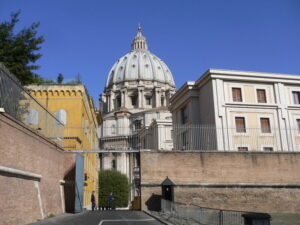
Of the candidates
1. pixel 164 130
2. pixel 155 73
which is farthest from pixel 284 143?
pixel 155 73

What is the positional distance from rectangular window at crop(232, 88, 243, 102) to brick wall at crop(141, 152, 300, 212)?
893cm

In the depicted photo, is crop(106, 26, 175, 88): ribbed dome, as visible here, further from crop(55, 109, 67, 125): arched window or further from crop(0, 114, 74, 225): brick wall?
crop(0, 114, 74, 225): brick wall

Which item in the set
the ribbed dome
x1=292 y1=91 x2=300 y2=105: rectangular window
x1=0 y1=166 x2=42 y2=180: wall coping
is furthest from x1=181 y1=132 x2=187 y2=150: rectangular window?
the ribbed dome

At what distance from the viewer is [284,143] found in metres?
29.2

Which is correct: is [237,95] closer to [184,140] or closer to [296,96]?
[296,96]

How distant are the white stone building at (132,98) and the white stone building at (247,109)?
109 ft

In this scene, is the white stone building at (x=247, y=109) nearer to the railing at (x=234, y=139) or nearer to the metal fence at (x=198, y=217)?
the railing at (x=234, y=139)

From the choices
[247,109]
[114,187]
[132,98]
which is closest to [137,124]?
[132,98]

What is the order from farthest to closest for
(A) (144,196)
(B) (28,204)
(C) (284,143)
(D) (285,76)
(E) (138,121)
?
(E) (138,121)
(D) (285,76)
(C) (284,143)
(A) (144,196)
(B) (28,204)

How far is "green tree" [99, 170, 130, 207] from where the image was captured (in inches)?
2197

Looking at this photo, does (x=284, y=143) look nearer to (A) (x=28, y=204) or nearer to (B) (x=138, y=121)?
(A) (x=28, y=204)

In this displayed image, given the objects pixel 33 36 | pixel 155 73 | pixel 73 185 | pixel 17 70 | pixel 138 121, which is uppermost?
pixel 155 73

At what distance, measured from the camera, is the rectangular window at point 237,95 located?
3120 centimetres

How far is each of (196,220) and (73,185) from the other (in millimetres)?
8706
